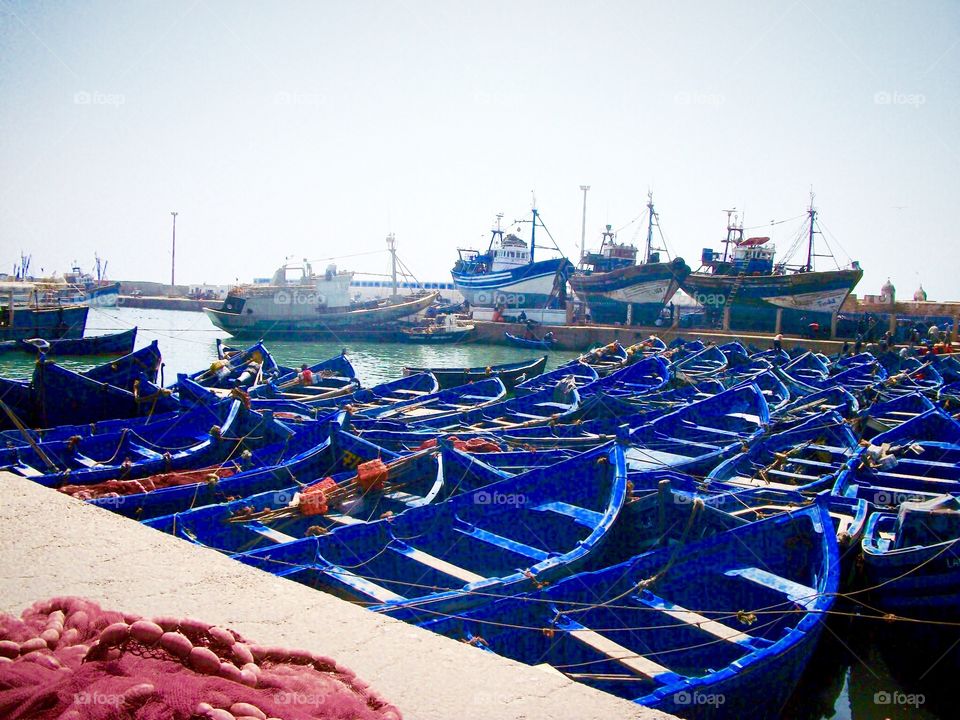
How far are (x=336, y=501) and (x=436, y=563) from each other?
6.85 ft

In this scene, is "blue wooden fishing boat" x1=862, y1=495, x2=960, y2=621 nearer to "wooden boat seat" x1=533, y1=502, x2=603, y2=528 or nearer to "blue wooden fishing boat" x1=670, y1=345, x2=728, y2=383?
"wooden boat seat" x1=533, y1=502, x2=603, y2=528

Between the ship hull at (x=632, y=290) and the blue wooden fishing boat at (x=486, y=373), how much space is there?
22.9 metres

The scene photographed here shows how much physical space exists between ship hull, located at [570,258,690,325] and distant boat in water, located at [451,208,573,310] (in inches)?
83.5

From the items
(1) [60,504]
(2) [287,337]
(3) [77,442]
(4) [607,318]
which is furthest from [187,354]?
(1) [60,504]

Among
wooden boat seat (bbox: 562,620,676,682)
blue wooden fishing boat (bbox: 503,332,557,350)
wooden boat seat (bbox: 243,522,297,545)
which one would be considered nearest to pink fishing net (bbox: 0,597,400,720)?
wooden boat seat (bbox: 562,620,676,682)

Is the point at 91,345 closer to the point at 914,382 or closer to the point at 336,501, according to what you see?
the point at 336,501

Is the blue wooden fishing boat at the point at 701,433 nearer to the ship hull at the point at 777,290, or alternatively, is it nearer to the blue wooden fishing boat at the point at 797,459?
the blue wooden fishing boat at the point at 797,459

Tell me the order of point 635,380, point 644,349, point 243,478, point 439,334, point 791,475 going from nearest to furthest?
point 243,478 < point 791,475 < point 635,380 < point 644,349 < point 439,334

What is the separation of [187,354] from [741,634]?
134ft

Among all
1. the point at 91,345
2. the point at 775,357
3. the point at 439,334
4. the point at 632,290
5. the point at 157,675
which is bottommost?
the point at 91,345

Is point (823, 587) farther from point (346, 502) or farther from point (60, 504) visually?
point (60, 504)

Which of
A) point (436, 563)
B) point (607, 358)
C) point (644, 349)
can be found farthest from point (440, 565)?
point (644, 349)

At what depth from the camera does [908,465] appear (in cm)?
1066

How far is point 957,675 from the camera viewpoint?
22.6 feet
